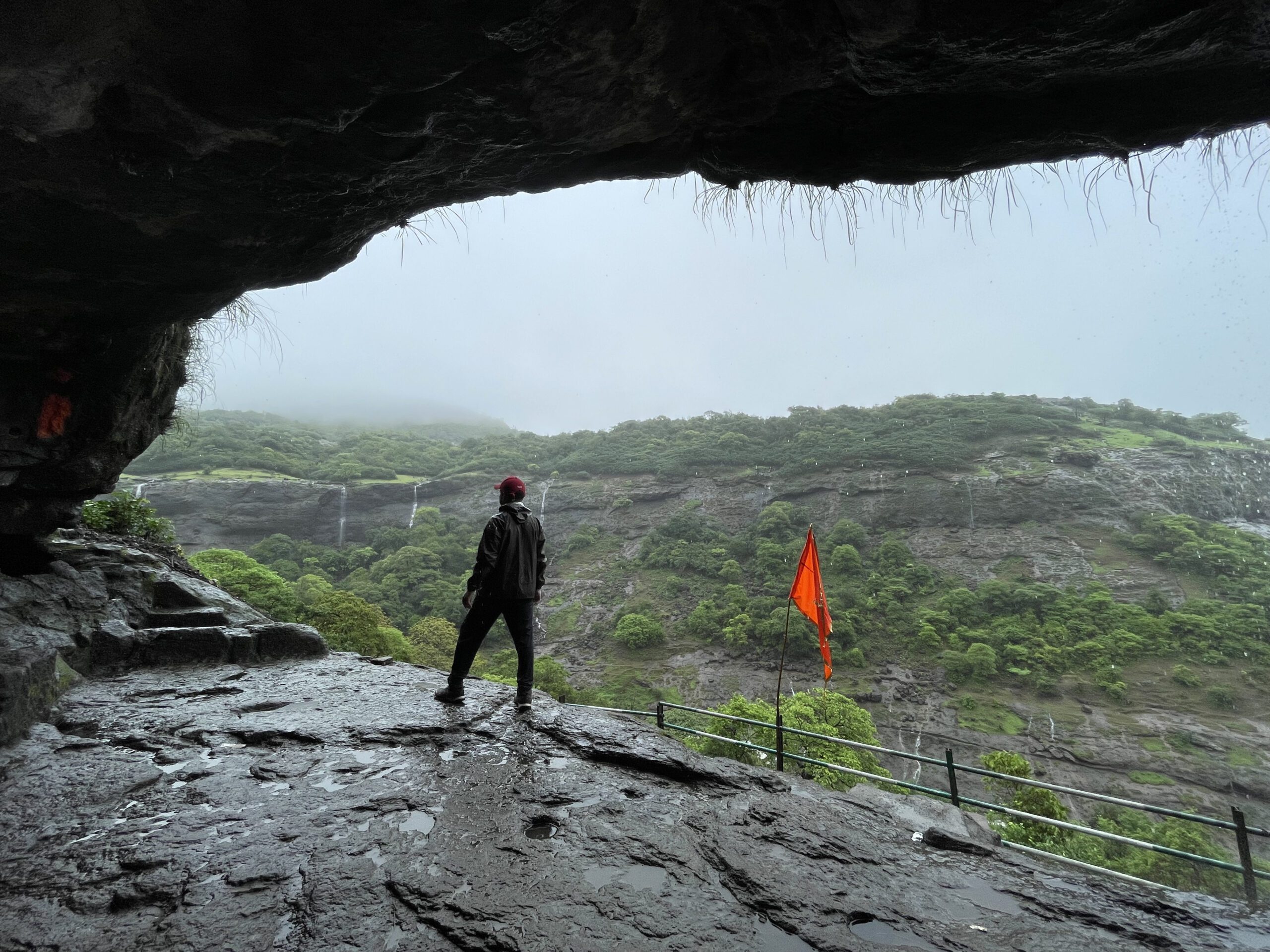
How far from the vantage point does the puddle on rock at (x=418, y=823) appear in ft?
9.87

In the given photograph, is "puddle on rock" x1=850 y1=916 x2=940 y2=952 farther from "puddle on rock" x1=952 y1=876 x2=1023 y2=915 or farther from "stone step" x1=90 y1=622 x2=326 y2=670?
"stone step" x1=90 y1=622 x2=326 y2=670

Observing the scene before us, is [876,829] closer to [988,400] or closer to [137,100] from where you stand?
[137,100]

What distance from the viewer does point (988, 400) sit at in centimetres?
7250

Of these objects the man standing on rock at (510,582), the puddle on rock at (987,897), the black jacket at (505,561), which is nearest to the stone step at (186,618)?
the man standing on rock at (510,582)

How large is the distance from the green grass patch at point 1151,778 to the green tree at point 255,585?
34493mm

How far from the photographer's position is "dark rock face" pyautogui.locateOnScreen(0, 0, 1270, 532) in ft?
7.63

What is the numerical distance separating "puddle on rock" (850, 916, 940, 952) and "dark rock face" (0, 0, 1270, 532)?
362cm

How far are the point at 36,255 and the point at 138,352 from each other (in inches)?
87.6

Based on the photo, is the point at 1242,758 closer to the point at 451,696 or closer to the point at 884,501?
the point at 884,501

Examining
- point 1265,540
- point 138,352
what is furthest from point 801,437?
point 138,352

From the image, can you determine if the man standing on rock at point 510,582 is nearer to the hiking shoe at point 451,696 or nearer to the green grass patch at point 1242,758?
the hiking shoe at point 451,696

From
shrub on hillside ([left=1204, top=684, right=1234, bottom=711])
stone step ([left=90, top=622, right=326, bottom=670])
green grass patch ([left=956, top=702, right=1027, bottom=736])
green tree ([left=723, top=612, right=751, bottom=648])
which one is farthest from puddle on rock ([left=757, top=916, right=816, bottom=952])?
shrub on hillside ([left=1204, top=684, right=1234, bottom=711])

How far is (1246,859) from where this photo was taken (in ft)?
10.9

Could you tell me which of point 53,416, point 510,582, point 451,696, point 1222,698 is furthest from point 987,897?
point 1222,698
